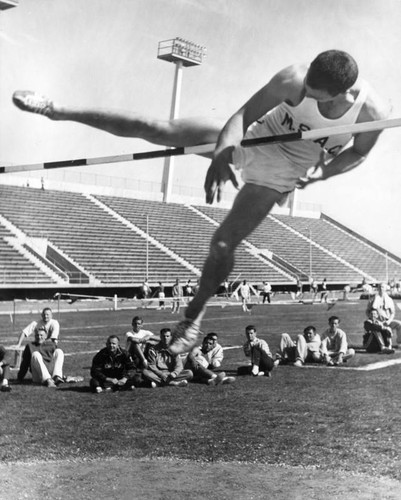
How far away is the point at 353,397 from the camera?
27.9ft

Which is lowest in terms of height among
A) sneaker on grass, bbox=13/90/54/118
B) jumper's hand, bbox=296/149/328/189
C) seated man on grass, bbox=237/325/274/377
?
seated man on grass, bbox=237/325/274/377

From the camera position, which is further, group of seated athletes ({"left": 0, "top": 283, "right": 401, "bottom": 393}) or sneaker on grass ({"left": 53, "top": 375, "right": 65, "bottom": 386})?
sneaker on grass ({"left": 53, "top": 375, "right": 65, "bottom": 386})

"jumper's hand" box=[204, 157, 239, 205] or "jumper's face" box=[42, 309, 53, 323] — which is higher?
"jumper's hand" box=[204, 157, 239, 205]

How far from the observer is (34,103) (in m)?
3.53

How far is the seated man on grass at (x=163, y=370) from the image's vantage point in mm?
8898

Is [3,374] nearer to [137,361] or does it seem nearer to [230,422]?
[137,361]

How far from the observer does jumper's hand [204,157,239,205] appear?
8.94 ft

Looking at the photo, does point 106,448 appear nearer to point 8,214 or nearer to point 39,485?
point 39,485

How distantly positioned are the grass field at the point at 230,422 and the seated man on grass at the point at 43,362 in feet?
0.57

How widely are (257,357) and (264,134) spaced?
6708 millimetres

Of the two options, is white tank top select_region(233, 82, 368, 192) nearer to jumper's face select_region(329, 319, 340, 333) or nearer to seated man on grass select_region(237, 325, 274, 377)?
seated man on grass select_region(237, 325, 274, 377)

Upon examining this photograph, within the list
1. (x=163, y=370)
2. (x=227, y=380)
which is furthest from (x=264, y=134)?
(x=227, y=380)

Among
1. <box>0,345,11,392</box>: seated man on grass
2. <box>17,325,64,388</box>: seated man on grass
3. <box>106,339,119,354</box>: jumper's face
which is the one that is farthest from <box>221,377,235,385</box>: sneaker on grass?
<box>0,345,11,392</box>: seated man on grass

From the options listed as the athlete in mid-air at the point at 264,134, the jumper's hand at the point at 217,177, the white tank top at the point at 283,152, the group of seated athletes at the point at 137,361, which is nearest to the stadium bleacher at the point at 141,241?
the group of seated athletes at the point at 137,361
